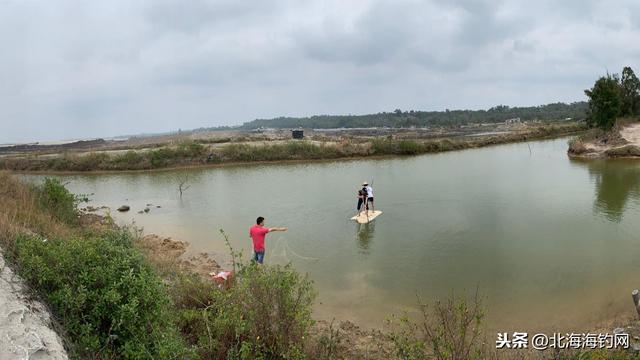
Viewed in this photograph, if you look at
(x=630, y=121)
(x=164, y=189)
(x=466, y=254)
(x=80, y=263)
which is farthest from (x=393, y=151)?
(x=80, y=263)

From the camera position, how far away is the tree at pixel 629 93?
44844 mm

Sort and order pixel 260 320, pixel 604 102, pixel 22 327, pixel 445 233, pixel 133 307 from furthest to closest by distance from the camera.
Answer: pixel 604 102 < pixel 445 233 < pixel 260 320 < pixel 133 307 < pixel 22 327

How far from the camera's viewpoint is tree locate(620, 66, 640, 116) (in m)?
44.8

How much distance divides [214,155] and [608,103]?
38503 millimetres

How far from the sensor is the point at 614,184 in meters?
22.6

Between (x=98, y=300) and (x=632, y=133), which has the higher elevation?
(x=632, y=133)

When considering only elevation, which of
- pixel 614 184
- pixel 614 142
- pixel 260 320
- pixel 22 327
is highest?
pixel 614 142

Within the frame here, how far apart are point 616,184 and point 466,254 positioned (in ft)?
51.8

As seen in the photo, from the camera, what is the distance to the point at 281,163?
138ft

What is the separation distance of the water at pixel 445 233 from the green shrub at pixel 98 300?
4449mm

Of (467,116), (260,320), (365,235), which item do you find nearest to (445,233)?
(365,235)

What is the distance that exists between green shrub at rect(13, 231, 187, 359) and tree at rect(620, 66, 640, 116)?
52125 mm

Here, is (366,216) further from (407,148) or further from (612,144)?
(612,144)

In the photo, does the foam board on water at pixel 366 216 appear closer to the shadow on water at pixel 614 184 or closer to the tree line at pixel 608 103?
the shadow on water at pixel 614 184
